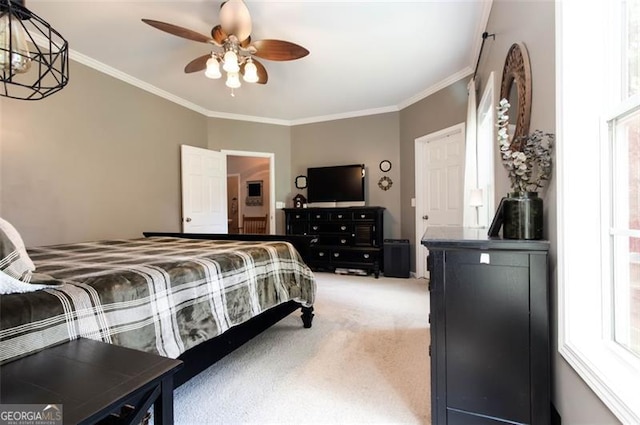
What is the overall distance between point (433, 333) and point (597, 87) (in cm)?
114

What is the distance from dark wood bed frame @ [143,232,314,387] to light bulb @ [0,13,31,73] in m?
1.41

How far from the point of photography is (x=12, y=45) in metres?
1.11

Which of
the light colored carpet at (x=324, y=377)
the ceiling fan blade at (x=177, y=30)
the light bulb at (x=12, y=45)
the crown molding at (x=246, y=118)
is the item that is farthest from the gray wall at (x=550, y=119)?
the crown molding at (x=246, y=118)

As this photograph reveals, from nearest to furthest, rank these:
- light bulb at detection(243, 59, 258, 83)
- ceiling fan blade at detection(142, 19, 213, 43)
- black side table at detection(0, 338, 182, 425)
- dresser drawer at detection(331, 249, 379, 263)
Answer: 1. black side table at detection(0, 338, 182, 425)
2. ceiling fan blade at detection(142, 19, 213, 43)
3. light bulb at detection(243, 59, 258, 83)
4. dresser drawer at detection(331, 249, 379, 263)

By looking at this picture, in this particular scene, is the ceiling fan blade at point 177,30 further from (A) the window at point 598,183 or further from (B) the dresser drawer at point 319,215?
(B) the dresser drawer at point 319,215

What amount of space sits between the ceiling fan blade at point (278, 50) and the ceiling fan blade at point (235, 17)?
0.16 metres

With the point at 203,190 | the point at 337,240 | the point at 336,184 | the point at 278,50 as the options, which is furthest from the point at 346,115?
the point at 278,50

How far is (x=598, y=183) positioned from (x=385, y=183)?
3.87m

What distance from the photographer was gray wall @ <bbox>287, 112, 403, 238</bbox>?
4957mm

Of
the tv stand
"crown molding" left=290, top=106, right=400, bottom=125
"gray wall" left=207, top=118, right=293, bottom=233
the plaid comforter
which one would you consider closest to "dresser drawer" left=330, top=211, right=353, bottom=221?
the tv stand

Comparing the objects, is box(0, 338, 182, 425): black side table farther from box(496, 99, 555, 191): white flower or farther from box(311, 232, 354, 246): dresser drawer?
box(311, 232, 354, 246): dresser drawer

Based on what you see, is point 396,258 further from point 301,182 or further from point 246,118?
point 246,118

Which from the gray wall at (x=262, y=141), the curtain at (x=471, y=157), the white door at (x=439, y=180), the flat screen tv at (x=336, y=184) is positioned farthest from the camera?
the gray wall at (x=262, y=141)

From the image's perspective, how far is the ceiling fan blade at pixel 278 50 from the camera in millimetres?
2475
